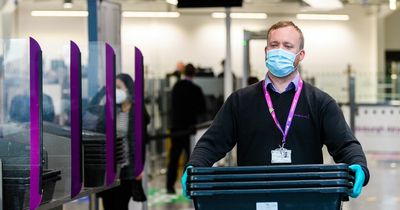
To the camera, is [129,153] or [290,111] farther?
[129,153]

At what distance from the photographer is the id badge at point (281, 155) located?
10.3 ft

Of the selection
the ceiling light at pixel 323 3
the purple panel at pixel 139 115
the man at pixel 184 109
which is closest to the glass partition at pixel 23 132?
the purple panel at pixel 139 115

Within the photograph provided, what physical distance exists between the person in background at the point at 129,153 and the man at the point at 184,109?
3.61 meters

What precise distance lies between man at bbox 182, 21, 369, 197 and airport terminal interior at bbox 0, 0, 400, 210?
0.05m

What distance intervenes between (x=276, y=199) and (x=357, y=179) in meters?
0.28

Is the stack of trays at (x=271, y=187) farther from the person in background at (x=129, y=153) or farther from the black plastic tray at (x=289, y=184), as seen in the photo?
the person in background at (x=129, y=153)

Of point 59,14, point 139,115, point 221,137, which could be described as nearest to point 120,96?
point 139,115

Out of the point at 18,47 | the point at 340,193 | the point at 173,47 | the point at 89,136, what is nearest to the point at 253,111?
the point at 340,193

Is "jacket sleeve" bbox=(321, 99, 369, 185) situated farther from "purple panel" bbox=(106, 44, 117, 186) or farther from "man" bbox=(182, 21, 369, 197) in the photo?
"purple panel" bbox=(106, 44, 117, 186)

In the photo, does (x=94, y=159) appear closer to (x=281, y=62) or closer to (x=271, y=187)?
(x=281, y=62)

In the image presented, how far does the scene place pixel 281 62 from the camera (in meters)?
3.15

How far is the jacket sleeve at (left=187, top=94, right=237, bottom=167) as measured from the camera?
10.6 ft

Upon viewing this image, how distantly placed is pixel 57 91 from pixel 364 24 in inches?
490

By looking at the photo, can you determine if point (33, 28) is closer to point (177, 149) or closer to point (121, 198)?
point (177, 149)
